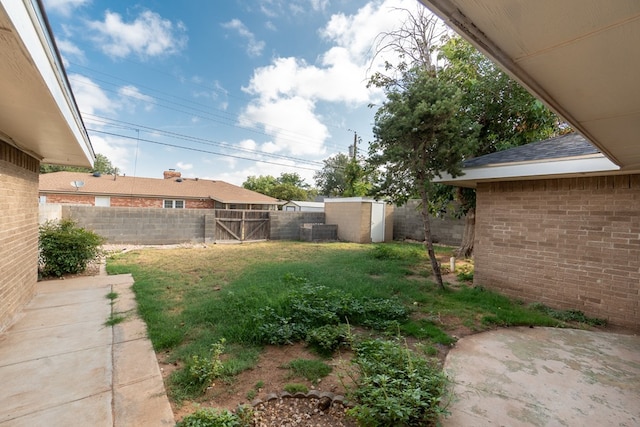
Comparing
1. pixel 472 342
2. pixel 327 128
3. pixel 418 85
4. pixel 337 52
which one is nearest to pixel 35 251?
pixel 472 342

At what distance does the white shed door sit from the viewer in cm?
1323

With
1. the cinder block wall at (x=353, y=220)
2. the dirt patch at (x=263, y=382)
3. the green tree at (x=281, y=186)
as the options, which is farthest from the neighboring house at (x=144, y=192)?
the dirt patch at (x=263, y=382)

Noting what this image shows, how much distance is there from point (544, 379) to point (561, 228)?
3185 millimetres

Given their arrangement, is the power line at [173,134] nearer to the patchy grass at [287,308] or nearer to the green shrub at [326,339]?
the patchy grass at [287,308]

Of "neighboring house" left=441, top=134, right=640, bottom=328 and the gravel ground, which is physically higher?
"neighboring house" left=441, top=134, right=640, bottom=328

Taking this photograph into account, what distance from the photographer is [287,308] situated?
3838 mm

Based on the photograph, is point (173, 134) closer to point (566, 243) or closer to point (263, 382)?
point (263, 382)

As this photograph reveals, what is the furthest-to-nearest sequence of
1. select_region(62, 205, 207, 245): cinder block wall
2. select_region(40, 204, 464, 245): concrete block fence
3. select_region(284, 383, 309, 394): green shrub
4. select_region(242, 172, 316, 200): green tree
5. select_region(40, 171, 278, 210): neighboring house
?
1. select_region(242, 172, 316, 200): green tree
2. select_region(40, 171, 278, 210): neighboring house
3. select_region(40, 204, 464, 245): concrete block fence
4. select_region(62, 205, 207, 245): cinder block wall
5. select_region(284, 383, 309, 394): green shrub

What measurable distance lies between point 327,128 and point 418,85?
19050 millimetres

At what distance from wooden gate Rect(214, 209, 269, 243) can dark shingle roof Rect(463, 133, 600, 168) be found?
31.7 feet

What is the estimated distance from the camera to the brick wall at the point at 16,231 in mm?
3303

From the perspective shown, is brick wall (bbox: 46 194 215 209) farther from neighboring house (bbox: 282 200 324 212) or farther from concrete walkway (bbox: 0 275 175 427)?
concrete walkway (bbox: 0 275 175 427)

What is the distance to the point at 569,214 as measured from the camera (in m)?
4.58

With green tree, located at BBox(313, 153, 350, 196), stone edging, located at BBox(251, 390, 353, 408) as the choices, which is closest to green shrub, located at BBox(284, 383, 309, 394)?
stone edging, located at BBox(251, 390, 353, 408)
